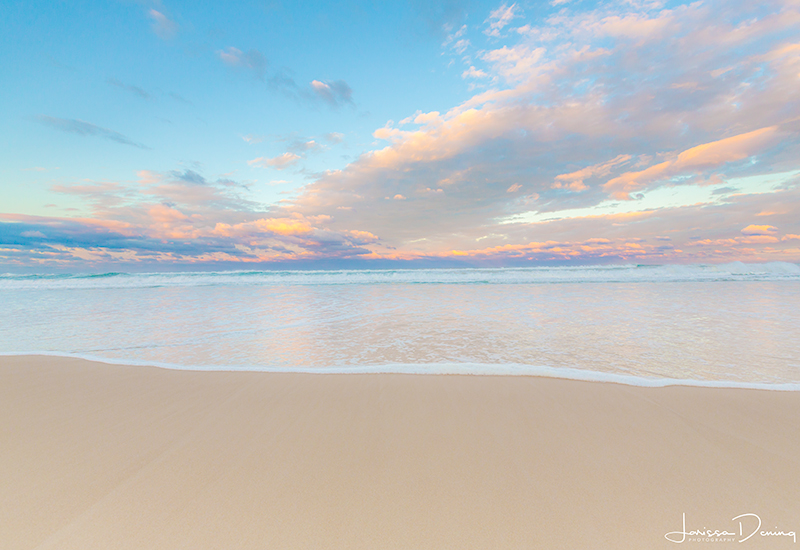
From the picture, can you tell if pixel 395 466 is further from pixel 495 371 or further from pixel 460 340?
pixel 460 340

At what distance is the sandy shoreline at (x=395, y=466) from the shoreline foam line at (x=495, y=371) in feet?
0.47

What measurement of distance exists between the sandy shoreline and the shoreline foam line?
145mm

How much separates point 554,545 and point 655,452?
3.37ft

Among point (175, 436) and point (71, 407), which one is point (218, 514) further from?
point (71, 407)

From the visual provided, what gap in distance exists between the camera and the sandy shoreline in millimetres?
1337

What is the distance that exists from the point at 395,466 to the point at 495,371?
1809mm

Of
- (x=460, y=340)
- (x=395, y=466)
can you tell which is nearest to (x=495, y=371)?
(x=460, y=340)

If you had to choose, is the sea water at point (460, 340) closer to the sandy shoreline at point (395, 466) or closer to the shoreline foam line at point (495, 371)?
the shoreline foam line at point (495, 371)

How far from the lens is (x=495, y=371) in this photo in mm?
3273

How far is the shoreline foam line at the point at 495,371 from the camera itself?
287 cm
